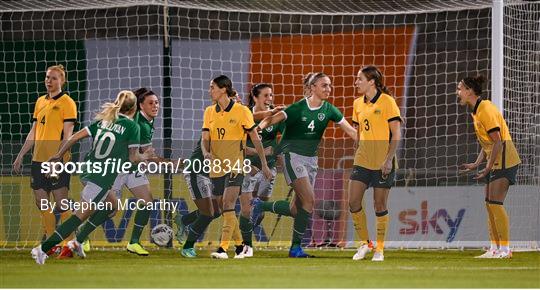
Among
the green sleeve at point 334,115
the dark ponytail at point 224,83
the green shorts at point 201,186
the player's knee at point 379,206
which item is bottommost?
the player's knee at point 379,206

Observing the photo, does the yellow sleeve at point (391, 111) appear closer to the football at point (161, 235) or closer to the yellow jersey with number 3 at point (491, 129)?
the yellow jersey with number 3 at point (491, 129)

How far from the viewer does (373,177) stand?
11555 mm

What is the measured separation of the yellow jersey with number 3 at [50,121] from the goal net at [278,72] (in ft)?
7.75

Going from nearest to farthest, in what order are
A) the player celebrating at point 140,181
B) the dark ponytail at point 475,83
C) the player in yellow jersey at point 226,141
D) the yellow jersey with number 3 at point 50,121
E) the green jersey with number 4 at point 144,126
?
the player in yellow jersey at point 226,141 → the dark ponytail at point 475,83 → the player celebrating at point 140,181 → the yellow jersey with number 3 at point 50,121 → the green jersey with number 4 at point 144,126

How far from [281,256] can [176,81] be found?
5.91 meters

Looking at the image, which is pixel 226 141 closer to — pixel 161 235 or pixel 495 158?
pixel 161 235

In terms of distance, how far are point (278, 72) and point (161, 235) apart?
478 centimetres

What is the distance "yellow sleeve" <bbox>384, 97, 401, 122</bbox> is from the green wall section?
21.8 ft

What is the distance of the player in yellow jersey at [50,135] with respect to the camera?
40.3ft

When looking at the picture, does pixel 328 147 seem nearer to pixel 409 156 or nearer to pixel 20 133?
pixel 409 156

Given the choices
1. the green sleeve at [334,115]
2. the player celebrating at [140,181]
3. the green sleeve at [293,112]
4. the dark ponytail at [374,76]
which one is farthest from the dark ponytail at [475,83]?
the player celebrating at [140,181]

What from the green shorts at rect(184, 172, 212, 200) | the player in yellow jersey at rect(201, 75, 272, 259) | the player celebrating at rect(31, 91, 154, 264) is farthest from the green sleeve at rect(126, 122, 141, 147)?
the green shorts at rect(184, 172, 212, 200)

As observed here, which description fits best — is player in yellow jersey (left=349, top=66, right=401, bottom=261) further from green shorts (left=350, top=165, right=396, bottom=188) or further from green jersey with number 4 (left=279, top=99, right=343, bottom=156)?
green jersey with number 4 (left=279, top=99, right=343, bottom=156)

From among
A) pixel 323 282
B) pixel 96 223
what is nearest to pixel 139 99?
pixel 96 223
